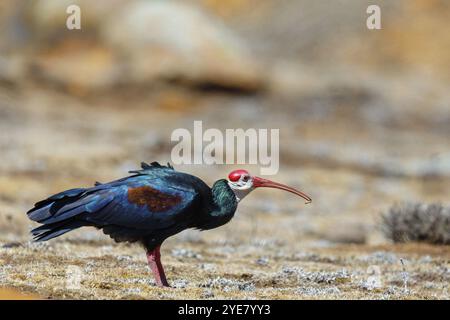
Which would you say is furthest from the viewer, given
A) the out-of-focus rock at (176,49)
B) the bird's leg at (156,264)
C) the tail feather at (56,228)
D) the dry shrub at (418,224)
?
the out-of-focus rock at (176,49)

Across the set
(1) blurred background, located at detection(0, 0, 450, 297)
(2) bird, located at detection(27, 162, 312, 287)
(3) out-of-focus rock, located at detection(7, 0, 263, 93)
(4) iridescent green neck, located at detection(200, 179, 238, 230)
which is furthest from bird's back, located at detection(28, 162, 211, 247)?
(3) out-of-focus rock, located at detection(7, 0, 263, 93)

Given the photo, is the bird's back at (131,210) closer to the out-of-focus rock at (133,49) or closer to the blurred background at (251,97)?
the blurred background at (251,97)

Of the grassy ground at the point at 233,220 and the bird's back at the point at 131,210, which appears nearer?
the bird's back at the point at 131,210

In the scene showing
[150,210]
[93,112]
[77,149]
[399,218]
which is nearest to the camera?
[150,210]

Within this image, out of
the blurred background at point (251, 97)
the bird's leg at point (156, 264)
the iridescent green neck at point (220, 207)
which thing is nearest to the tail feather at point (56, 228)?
the bird's leg at point (156, 264)

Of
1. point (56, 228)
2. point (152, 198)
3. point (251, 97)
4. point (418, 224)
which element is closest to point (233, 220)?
point (418, 224)

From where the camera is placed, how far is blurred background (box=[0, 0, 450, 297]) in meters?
25.9

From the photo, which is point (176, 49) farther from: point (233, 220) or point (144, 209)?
point (144, 209)

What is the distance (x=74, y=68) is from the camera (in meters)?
37.3

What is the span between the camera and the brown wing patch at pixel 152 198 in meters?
9.52

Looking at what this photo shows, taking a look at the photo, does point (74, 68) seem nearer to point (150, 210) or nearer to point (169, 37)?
point (169, 37)

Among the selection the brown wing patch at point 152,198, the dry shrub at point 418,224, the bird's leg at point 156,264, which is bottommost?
the bird's leg at point 156,264
